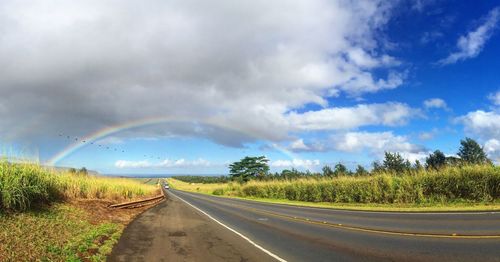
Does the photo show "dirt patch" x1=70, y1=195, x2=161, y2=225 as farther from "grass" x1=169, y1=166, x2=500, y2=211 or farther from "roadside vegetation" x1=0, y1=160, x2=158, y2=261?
"grass" x1=169, y1=166, x2=500, y2=211

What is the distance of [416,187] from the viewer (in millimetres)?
26531

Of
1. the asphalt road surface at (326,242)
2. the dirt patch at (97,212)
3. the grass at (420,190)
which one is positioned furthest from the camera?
the grass at (420,190)

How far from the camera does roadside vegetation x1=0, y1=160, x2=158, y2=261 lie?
327 inches

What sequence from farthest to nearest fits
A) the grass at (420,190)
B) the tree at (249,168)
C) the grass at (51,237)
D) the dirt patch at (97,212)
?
the tree at (249,168), the grass at (420,190), the dirt patch at (97,212), the grass at (51,237)

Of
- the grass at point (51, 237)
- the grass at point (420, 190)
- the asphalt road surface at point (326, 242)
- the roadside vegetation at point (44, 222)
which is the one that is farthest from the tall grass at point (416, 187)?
the grass at point (51, 237)

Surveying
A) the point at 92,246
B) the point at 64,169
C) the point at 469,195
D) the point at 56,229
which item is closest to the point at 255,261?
the point at 92,246

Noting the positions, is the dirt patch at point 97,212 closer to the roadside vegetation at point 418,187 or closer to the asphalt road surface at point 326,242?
the asphalt road surface at point 326,242

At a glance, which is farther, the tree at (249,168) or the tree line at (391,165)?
the tree at (249,168)

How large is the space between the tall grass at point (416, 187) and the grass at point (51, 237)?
21080 mm

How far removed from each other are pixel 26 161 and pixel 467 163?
82.5ft

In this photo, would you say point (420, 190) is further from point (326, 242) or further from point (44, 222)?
point (44, 222)

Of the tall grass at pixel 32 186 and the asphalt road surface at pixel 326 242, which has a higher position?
the tall grass at pixel 32 186

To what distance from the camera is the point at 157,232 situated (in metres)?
15.3

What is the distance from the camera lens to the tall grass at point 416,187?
23.0 metres
